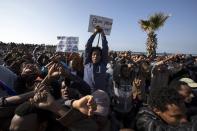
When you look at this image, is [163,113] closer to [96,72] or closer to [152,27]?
[96,72]

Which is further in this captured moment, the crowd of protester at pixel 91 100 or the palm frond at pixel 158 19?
the palm frond at pixel 158 19

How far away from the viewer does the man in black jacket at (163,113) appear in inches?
127

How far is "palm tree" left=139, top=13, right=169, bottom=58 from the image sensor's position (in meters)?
27.4

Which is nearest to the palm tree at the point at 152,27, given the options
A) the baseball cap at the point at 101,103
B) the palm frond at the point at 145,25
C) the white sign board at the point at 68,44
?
the palm frond at the point at 145,25

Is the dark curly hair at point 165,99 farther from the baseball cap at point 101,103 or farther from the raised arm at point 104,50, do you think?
the raised arm at point 104,50

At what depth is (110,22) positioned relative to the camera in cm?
872

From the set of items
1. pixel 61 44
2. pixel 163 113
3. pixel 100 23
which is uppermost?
pixel 100 23

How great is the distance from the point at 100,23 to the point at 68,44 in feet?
6.50

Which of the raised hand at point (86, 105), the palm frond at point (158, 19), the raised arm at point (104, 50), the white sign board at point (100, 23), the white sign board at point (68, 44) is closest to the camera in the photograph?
the raised hand at point (86, 105)

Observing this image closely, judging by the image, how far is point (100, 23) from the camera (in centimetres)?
851

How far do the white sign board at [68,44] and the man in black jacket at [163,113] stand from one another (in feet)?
22.6

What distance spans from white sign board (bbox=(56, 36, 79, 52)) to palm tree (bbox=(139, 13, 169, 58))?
16.6 m

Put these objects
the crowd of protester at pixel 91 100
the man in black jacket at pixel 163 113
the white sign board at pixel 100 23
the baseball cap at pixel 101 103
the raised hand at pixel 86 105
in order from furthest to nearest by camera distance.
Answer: the white sign board at pixel 100 23 < the baseball cap at pixel 101 103 < the man in black jacket at pixel 163 113 < the crowd of protester at pixel 91 100 < the raised hand at pixel 86 105

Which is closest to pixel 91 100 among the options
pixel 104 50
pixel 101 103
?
pixel 101 103
